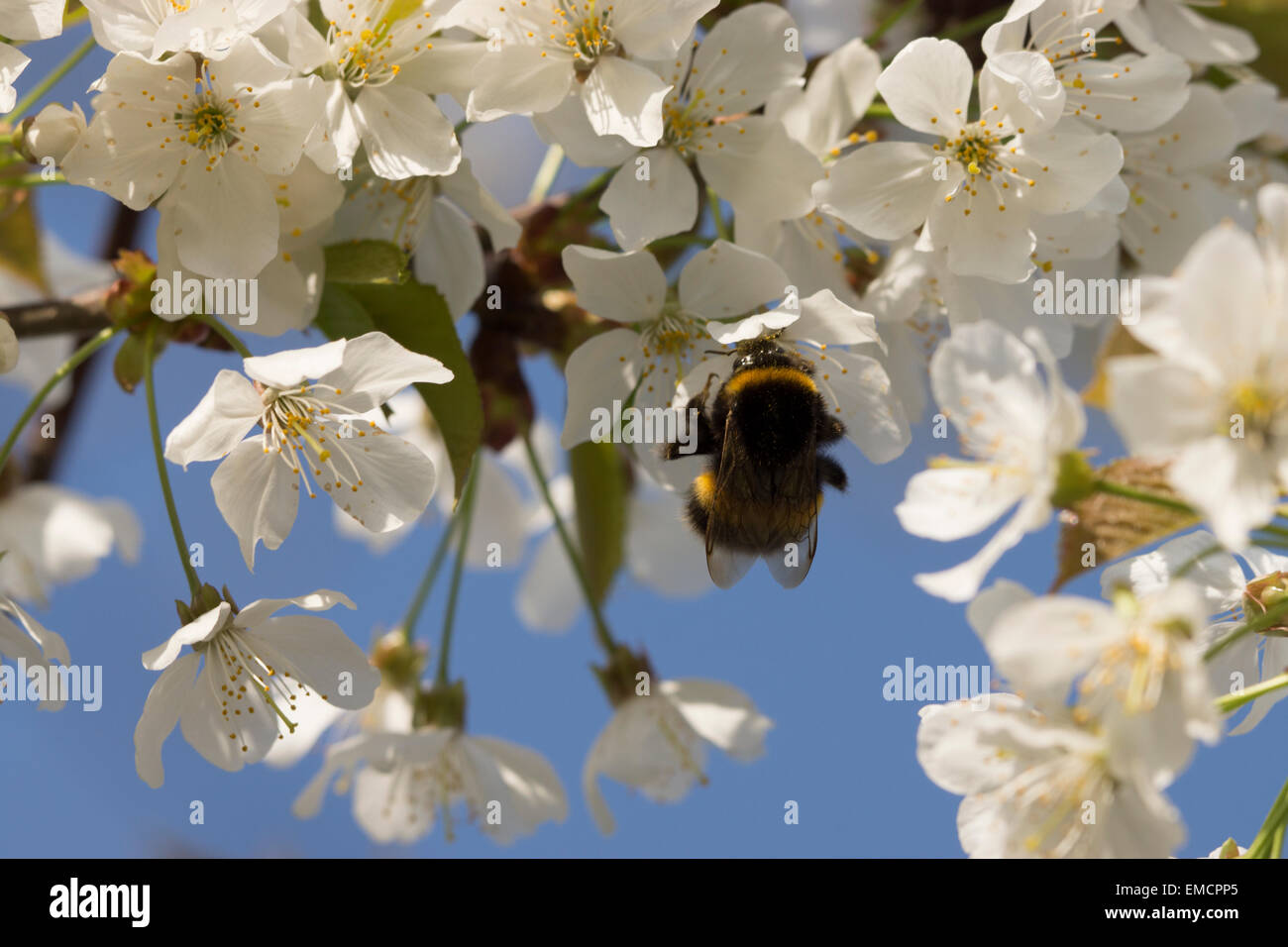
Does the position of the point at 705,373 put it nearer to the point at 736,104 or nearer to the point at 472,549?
the point at 736,104

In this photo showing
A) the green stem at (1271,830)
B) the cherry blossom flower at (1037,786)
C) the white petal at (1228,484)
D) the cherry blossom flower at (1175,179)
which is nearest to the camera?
the white petal at (1228,484)

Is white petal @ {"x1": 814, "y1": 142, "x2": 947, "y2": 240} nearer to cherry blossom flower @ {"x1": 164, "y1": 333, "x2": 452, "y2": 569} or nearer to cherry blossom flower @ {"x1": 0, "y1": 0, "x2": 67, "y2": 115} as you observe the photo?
cherry blossom flower @ {"x1": 164, "y1": 333, "x2": 452, "y2": 569}

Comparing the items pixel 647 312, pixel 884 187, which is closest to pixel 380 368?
pixel 647 312

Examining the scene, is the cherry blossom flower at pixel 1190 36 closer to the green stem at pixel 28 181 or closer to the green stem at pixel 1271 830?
the green stem at pixel 1271 830

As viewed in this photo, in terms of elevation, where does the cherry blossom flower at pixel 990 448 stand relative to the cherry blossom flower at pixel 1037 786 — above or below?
above

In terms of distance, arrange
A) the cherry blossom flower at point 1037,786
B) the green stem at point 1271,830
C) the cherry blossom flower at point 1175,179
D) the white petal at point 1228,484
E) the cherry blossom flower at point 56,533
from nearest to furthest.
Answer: the white petal at point 1228,484 → the cherry blossom flower at point 1037,786 → the green stem at point 1271,830 → the cherry blossom flower at point 1175,179 → the cherry blossom flower at point 56,533

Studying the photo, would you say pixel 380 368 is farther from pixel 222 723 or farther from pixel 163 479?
pixel 222 723

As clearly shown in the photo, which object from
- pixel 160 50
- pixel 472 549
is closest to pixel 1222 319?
pixel 160 50

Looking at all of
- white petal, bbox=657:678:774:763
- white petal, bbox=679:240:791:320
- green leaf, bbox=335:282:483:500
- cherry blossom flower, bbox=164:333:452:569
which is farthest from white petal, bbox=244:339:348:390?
white petal, bbox=657:678:774:763

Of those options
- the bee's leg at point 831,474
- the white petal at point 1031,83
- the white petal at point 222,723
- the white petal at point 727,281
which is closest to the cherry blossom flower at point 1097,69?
the white petal at point 1031,83
